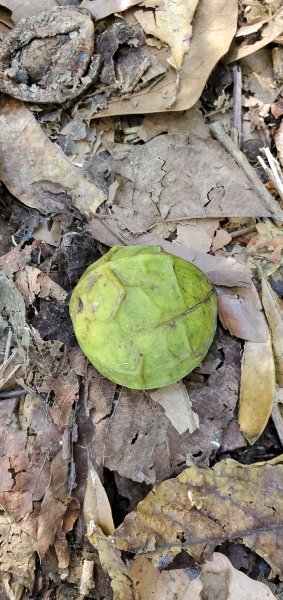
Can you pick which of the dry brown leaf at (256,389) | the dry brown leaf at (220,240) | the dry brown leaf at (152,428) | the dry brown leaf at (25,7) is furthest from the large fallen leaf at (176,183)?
the dry brown leaf at (25,7)

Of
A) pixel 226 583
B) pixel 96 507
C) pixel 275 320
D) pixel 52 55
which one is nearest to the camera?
pixel 226 583

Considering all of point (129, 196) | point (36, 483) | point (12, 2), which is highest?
point (12, 2)

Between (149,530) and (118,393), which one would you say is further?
(118,393)

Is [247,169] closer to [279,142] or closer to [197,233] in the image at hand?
[279,142]

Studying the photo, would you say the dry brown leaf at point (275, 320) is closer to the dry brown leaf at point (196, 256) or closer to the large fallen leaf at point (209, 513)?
the dry brown leaf at point (196, 256)

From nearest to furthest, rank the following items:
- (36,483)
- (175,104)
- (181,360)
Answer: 1. (181,360)
2. (36,483)
3. (175,104)

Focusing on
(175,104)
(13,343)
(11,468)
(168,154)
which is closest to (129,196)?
(168,154)

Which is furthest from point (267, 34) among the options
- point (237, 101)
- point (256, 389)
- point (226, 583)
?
point (226, 583)

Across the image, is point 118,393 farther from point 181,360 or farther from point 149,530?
point 149,530

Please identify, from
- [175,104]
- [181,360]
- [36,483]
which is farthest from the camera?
[175,104]
